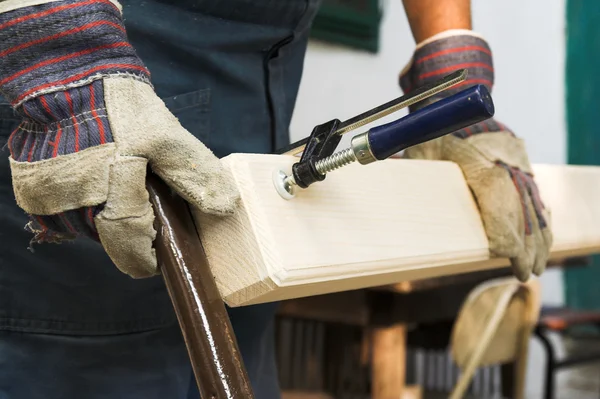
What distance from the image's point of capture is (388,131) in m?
0.46

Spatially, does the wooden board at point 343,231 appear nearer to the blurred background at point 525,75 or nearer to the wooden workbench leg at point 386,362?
the blurred background at point 525,75

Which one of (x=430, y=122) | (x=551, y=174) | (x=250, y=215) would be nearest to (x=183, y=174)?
(x=250, y=215)

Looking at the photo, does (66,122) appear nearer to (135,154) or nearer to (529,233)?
(135,154)

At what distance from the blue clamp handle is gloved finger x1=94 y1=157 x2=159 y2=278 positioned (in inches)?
6.7

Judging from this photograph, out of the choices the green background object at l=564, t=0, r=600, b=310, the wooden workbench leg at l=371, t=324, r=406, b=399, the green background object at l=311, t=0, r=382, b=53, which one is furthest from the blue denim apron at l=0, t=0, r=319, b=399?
the green background object at l=564, t=0, r=600, b=310

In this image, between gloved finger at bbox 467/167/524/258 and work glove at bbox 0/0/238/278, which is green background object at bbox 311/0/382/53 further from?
work glove at bbox 0/0/238/278

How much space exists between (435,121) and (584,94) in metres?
3.30

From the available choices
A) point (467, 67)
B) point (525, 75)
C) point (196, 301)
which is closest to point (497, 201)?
point (467, 67)

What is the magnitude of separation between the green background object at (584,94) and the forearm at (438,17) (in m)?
2.74

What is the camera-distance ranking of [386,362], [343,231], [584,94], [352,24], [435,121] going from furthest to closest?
[584,94]
[386,362]
[352,24]
[343,231]
[435,121]

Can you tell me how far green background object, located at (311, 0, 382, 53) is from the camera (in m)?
1.34

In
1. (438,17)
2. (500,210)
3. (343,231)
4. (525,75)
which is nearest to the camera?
(343,231)

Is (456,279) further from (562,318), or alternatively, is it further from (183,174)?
(183,174)

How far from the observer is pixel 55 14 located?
1.56 feet
